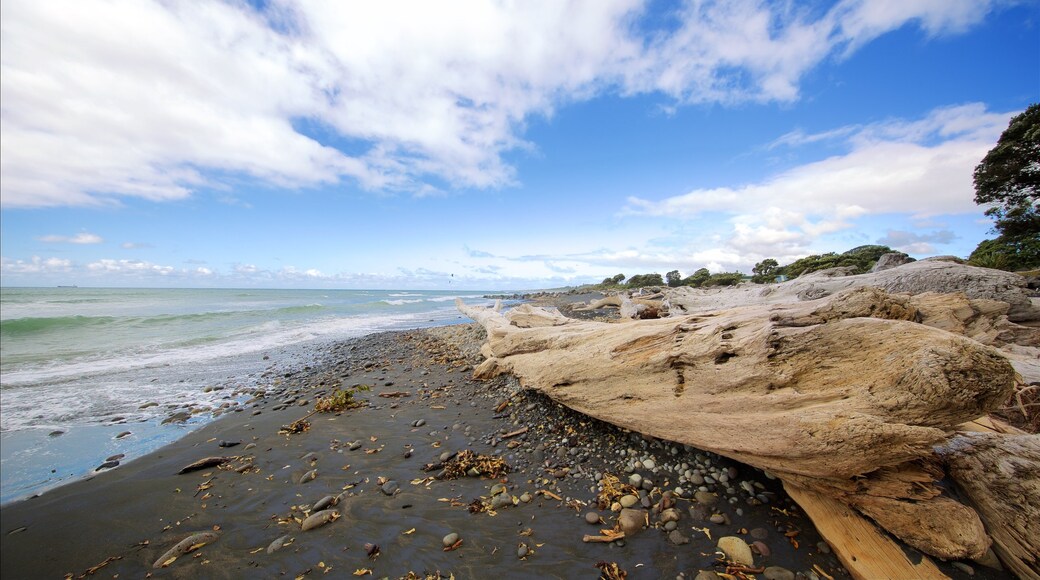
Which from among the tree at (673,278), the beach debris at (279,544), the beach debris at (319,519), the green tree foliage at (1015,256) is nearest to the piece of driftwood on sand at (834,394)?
the beach debris at (319,519)

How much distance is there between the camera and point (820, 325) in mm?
3291

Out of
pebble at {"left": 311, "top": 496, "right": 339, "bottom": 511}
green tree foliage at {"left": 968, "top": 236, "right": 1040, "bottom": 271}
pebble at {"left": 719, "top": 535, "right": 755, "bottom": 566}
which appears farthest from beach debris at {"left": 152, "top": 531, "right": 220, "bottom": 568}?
green tree foliage at {"left": 968, "top": 236, "right": 1040, "bottom": 271}

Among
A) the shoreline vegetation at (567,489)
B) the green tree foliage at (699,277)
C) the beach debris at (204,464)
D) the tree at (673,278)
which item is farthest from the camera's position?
the tree at (673,278)

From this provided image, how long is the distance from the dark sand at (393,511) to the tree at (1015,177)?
24695 millimetres

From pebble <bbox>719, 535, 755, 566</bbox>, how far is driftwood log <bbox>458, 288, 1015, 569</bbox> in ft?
2.25

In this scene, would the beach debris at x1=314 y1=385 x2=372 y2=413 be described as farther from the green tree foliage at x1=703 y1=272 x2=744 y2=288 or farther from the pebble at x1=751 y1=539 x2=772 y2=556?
the green tree foliage at x1=703 y1=272 x2=744 y2=288

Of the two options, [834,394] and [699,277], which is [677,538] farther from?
[699,277]

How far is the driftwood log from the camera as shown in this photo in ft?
8.34

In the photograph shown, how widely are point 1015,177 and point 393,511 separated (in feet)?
95.0

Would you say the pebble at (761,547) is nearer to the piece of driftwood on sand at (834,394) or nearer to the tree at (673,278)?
the piece of driftwood on sand at (834,394)

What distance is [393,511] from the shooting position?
13.5ft

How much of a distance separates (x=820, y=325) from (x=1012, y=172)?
2501cm

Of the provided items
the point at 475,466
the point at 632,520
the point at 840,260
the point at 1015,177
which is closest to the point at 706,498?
the point at 632,520

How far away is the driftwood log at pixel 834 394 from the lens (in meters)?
2.54
